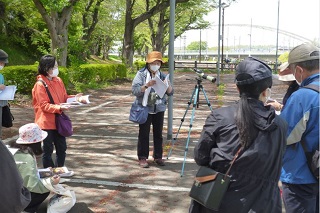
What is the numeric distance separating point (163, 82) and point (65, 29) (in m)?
12.3

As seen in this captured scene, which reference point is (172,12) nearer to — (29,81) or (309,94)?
(309,94)

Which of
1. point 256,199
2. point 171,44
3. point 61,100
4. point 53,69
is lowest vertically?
point 256,199

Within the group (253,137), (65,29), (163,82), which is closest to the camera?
(253,137)

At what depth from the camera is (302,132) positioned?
2.87 metres

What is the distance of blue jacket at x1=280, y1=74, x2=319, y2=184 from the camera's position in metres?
2.84

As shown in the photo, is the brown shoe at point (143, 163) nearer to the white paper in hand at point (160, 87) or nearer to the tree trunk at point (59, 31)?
the white paper in hand at point (160, 87)

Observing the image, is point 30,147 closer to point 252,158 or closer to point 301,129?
point 252,158

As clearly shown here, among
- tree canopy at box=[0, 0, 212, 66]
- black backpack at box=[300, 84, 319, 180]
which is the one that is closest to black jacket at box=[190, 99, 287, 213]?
black backpack at box=[300, 84, 319, 180]

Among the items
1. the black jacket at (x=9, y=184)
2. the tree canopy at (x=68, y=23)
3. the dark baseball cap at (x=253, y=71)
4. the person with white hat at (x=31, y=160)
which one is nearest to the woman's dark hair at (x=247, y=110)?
the dark baseball cap at (x=253, y=71)

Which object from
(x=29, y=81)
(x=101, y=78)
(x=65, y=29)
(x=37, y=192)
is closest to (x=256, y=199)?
(x=37, y=192)

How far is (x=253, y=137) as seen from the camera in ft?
7.89

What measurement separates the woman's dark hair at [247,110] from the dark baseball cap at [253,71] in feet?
0.06

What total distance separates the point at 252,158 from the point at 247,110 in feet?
0.99

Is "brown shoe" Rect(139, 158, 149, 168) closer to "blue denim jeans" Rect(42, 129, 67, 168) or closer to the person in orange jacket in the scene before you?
"blue denim jeans" Rect(42, 129, 67, 168)
